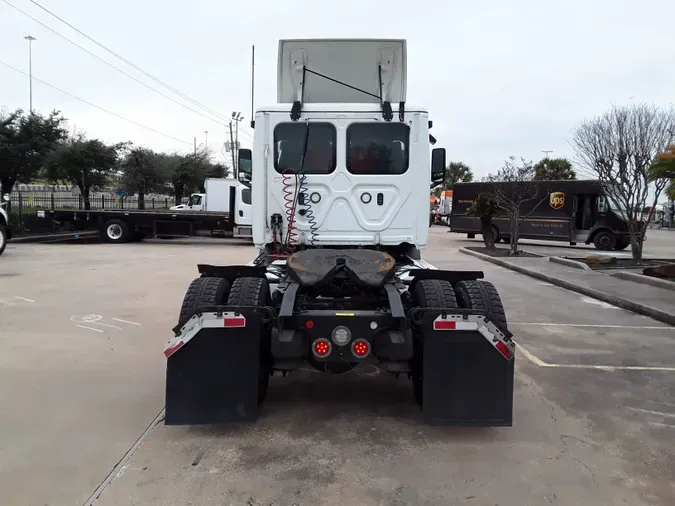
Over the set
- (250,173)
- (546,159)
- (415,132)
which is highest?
(546,159)

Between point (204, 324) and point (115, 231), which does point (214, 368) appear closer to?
point (204, 324)

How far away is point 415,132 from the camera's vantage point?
6.02 meters

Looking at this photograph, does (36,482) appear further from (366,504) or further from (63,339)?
(63,339)

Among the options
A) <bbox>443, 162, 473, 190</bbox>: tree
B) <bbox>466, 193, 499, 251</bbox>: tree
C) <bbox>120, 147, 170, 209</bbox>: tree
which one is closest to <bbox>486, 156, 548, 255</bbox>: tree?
<bbox>466, 193, 499, 251</bbox>: tree

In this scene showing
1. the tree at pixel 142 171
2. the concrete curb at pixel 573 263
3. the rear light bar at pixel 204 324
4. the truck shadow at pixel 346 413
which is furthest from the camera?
the tree at pixel 142 171

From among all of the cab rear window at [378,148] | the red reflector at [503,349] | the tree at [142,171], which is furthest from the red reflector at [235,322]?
the tree at [142,171]

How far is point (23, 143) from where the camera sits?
26.6m

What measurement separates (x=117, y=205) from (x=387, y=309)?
31.6 m

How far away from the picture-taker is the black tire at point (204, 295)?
15.1 ft

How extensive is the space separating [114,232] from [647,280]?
19.8 m

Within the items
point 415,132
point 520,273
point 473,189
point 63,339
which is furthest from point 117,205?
point 415,132

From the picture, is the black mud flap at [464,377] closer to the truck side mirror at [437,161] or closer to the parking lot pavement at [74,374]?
the parking lot pavement at [74,374]

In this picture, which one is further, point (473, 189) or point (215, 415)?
point (473, 189)

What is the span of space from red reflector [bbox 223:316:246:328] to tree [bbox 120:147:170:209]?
3656cm
